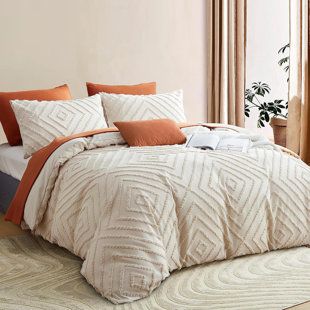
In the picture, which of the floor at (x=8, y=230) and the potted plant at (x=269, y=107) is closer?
the floor at (x=8, y=230)

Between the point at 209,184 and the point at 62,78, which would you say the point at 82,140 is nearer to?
the point at 209,184

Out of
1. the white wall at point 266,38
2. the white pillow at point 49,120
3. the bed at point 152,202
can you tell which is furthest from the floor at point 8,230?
the white wall at point 266,38

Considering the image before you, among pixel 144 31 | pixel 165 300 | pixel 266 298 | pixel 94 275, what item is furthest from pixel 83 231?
pixel 144 31

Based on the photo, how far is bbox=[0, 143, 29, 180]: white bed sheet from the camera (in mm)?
4348

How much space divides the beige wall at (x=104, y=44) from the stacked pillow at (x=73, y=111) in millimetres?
527

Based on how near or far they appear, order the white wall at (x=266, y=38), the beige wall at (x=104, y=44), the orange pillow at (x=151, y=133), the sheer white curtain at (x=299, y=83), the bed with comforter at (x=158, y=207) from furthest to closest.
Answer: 1. the white wall at (x=266, y=38)
2. the sheer white curtain at (x=299, y=83)
3. the beige wall at (x=104, y=44)
4. the orange pillow at (x=151, y=133)
5. the bed with comforter at (x=158, y=207)

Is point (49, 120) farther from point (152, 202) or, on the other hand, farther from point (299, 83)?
point (299, 83)

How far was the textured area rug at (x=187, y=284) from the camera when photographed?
2941 millimetres

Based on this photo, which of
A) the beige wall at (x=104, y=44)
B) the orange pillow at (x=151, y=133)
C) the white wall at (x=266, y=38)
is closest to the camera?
the orange pillow at (x=151, y=133)

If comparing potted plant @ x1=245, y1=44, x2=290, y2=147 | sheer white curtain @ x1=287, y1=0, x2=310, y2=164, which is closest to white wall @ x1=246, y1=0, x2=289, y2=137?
potted plant @ x1=245, y1=44, x2=290, y2=147

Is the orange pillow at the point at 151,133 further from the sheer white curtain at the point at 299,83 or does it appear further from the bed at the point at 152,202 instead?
the sheer white curtain at the point at 299,83

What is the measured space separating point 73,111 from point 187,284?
1725mm

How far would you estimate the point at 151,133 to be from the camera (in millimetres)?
4148

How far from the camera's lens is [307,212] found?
359cm
